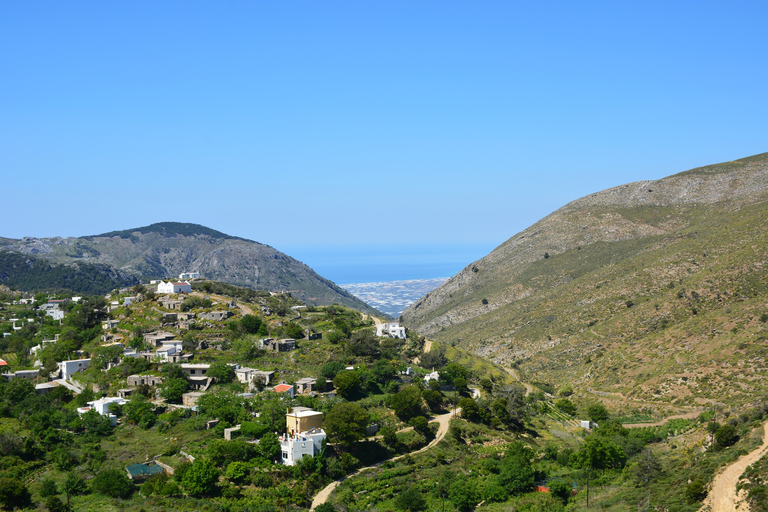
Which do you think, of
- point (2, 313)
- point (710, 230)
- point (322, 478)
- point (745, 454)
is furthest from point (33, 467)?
point (710, 230)

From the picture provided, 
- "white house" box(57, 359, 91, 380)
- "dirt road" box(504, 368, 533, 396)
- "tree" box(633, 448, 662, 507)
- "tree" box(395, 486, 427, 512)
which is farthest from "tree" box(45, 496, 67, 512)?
"dirt road" box(504, 368, 533, 396)

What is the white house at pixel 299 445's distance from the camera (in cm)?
3769

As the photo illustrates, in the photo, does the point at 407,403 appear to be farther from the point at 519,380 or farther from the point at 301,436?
the point at 519,380

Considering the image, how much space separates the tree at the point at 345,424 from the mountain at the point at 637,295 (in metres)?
26.0

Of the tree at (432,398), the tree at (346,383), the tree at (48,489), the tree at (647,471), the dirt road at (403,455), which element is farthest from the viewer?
the tree at (432,398)

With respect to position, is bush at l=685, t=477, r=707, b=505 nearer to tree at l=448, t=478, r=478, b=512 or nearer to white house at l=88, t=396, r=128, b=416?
tree at l=448, t=478, r=478, b=512

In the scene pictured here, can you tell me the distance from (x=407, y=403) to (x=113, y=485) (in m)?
19.3

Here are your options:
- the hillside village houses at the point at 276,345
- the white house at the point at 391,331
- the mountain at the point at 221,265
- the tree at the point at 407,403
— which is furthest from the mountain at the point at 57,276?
the tree at the point at 407,403

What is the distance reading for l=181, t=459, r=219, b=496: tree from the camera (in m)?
34.3

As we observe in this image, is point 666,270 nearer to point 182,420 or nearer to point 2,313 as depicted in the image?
point 182,420

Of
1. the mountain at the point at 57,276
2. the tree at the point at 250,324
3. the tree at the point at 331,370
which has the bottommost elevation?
the tree at the point at 331,370

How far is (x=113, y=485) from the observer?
34375mm

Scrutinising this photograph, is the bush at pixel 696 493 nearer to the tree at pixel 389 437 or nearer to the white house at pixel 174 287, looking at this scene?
the tree at pixel 389 437

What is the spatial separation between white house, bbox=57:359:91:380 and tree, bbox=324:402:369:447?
24.0 metres
